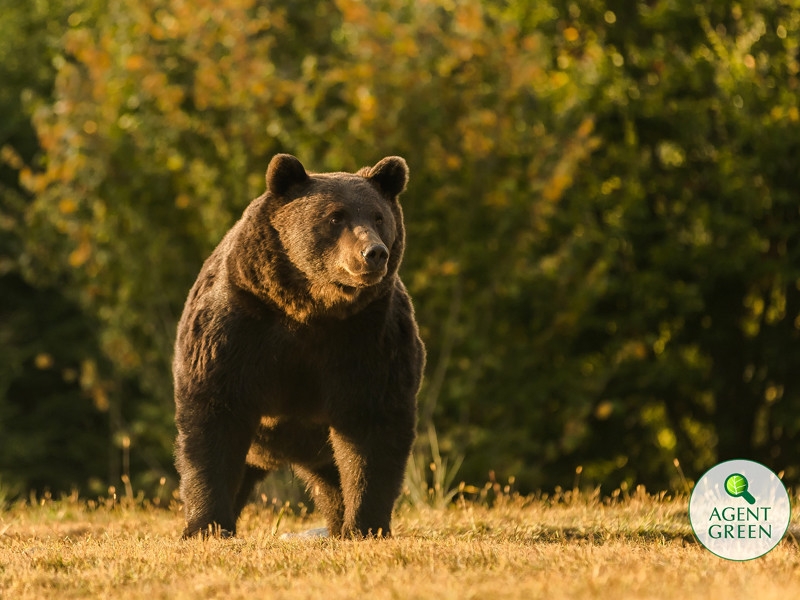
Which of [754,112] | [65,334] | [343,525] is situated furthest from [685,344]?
[343,525]

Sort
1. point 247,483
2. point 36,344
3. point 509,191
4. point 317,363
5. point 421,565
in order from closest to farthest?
point 421,565 < point 317,363 < point 247,483 < point 509,191 < point 36,344

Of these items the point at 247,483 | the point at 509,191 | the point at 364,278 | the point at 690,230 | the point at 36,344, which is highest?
the point at 364,278

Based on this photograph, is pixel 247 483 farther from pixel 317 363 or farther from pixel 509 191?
pixel 509 191

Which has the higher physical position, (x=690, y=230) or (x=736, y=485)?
(x=736, y=485)

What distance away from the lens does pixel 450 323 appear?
50.4ft

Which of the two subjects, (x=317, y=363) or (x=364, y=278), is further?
(x=317, y=363)

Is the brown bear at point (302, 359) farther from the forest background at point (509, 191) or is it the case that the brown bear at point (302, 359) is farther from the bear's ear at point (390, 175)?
the forest background at point (509, 191)

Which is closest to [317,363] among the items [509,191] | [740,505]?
[740,505]

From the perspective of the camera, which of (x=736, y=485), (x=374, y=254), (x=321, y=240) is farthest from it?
(x=736, y=485)

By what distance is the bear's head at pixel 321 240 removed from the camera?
6625mm

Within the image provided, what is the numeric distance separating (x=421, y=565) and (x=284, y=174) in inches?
98.2

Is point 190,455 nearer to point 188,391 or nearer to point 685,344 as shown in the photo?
point 188,391

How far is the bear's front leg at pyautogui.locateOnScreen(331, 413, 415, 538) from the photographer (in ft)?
22.4

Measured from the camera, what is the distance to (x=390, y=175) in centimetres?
723
